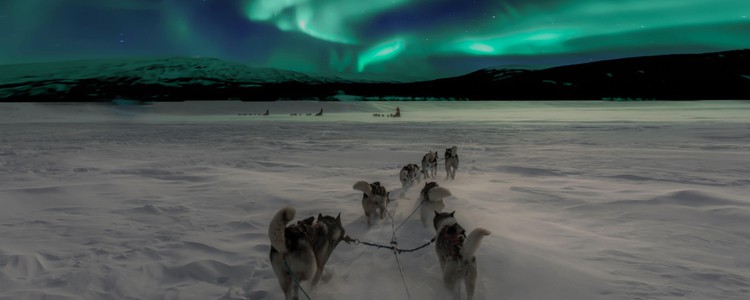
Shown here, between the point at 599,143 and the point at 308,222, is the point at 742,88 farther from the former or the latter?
the point at 308,222

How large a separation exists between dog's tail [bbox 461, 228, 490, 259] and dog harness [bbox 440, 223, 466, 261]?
0.12 metres

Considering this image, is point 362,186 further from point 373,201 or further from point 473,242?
point 473,242

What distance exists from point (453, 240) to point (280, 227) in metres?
1.24

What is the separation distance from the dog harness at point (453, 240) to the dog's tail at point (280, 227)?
46.0 inches

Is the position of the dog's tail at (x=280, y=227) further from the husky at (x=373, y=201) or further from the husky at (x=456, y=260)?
the husky at (x=373, y=201)

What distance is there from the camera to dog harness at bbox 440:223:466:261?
2.82 m

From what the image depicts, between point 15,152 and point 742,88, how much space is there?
382ft

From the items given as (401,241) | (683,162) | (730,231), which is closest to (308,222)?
(401,241)

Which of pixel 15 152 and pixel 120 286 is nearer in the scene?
pixel 120 286

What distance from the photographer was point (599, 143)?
14.7 meters

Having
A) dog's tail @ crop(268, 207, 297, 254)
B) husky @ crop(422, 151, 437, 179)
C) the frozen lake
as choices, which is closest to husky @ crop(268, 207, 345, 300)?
dog's tail @ crop(268, 207, 297, 254)

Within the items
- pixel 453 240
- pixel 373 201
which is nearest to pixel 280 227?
pixel 453 240

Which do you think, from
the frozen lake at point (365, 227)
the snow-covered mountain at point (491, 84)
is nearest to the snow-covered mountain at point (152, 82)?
the snow-covered mountain at point (491, 84)

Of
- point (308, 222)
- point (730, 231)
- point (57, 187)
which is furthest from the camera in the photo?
point (57, 187)
